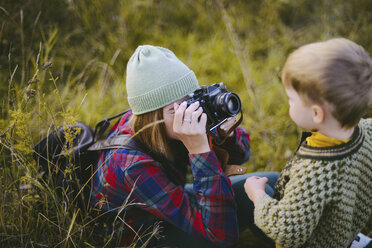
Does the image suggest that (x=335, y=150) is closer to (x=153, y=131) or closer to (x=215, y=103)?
(x=215, y=103)

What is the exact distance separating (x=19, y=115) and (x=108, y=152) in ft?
1.28

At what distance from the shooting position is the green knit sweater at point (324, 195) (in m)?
0.99

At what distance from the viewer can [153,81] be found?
134 cm

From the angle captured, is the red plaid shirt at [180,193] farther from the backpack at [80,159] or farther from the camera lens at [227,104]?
the camera lens at [227,104]

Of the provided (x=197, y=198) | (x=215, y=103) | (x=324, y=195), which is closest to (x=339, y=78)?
(x=324, y=195)

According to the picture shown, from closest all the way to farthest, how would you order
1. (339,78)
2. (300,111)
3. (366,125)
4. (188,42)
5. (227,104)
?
(339,78), (300,111), (366,125), (227,104), (188,42)

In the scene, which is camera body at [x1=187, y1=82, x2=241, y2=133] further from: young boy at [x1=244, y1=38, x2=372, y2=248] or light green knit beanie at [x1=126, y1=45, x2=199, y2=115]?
young boy at [x1=244, y1=38, x2=372, y2=248]

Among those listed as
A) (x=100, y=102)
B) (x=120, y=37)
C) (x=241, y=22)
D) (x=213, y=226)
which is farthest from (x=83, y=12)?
(x=213, y=226)

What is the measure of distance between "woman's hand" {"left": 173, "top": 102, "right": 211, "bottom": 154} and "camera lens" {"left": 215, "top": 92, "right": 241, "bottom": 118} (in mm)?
91

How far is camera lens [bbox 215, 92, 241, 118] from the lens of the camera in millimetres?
1278

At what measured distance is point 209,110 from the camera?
133cm

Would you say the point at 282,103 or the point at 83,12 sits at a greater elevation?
the point at 83,12

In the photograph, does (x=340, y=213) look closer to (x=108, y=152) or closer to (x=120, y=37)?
(x=108, y=152)

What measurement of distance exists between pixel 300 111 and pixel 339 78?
16 cm
